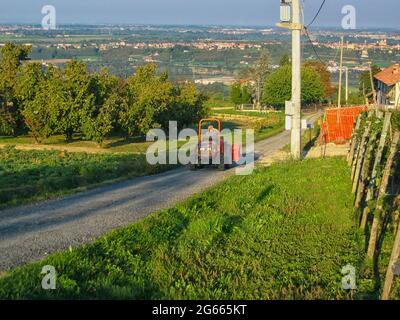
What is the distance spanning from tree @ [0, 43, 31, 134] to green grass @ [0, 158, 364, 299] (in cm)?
4393

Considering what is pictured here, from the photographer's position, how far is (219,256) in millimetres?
9125

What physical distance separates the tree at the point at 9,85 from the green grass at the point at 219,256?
4393cm

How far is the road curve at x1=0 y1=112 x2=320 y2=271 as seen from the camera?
9922 millimetres

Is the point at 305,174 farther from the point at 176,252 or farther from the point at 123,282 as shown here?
the point at 123,282

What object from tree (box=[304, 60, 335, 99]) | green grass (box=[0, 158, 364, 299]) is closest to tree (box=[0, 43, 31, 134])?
green grass (box=[0, 158, 364, 299])

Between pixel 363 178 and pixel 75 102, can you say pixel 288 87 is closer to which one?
pixel 75 102

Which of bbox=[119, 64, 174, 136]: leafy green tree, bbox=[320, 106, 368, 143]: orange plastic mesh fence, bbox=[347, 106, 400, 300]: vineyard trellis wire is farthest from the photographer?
bbox=[119, 64, 174, 136]: leafy green tree

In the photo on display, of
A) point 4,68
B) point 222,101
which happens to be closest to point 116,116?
point 4,68

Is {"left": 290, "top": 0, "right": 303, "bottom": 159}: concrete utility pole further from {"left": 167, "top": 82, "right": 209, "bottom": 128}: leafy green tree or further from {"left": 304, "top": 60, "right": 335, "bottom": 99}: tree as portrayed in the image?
{"left": 304, "top": 60, "right": 335, "bottom": 99}: tree

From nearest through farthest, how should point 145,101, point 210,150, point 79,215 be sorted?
1. point 79,215
2. point 210,150
3. point 145,101

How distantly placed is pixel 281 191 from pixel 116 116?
3798 centimetres

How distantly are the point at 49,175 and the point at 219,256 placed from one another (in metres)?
17.3

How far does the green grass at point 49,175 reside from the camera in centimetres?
1683

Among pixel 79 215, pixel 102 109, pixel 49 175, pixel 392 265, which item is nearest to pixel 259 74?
pixel 102 109
